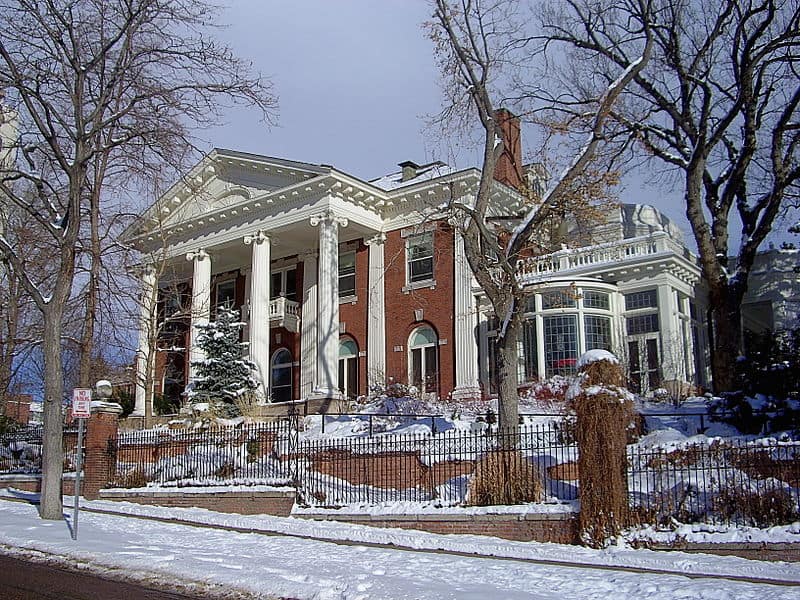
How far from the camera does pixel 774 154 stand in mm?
21578

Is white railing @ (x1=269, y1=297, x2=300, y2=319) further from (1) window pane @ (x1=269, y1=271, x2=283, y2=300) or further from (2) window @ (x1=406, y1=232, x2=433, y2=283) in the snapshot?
(2) window @ (x1=406, y1=232, x2=433, y2=283)

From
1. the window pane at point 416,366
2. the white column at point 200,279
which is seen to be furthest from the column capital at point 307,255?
the window pane at point 416,366

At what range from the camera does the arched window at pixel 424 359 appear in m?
30.2

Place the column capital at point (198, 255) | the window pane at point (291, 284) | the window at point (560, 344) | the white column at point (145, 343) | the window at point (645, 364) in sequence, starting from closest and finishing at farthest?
the window at point (645, 364)
the window at point (560, 344)
the white column at point (145, 343)
the column capital at point (198, 255)
the window pane at point (291, 284)

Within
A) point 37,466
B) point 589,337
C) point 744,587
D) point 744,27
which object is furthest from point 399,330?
point 744,587

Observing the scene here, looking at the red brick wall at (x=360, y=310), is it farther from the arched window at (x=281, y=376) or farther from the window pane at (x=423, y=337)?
the arched window at (x=281, y=376)

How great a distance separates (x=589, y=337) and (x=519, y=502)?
12760 mm

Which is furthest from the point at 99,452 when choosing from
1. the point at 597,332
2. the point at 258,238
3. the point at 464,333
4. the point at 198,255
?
the point at 198,255

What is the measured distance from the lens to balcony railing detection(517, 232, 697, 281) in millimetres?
26859

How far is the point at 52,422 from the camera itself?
16688mm

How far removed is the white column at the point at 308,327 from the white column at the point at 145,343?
5635 mm

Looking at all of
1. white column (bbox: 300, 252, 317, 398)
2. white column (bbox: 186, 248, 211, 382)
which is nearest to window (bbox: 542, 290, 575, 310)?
white column (bbox: 300, 252, 317, 398)

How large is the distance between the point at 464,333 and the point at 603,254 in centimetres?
540

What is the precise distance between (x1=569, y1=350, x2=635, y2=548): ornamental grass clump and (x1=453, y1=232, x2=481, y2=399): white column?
566 inches
